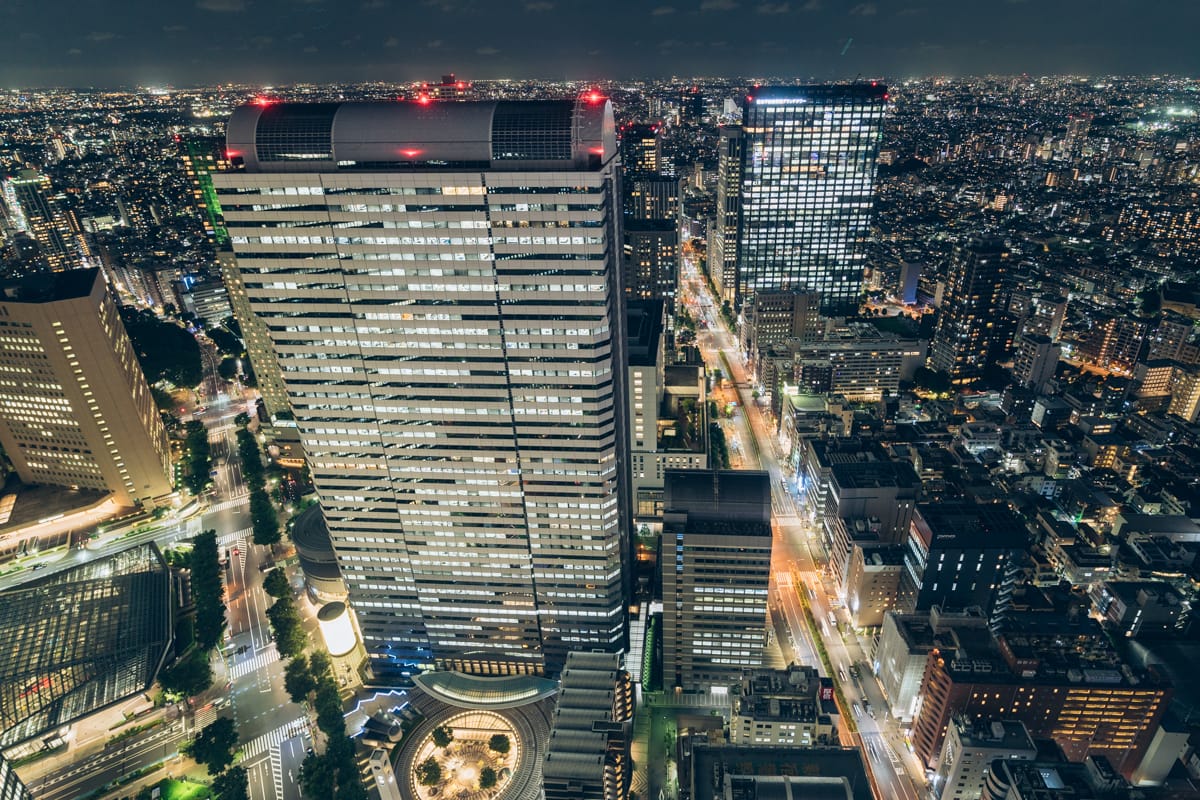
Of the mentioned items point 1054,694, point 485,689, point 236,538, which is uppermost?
point 1054,694

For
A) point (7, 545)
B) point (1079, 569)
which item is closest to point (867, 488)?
point (1079, 569)

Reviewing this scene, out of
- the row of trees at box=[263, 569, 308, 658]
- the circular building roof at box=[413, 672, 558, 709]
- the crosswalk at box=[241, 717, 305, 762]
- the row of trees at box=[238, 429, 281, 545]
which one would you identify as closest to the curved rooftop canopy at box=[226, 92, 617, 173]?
the circular building roof at box=[413, 672, 558, 709]

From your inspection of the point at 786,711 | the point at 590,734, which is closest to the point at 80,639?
the point at 590,734

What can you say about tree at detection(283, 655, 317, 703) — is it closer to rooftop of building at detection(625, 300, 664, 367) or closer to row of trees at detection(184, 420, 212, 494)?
row of trees at detection(184, 420, 212, 494)

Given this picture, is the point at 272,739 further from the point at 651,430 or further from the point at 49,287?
the point at 49,287

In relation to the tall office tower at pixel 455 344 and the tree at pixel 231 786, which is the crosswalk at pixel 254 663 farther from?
the tall office tower at pixel 455 344

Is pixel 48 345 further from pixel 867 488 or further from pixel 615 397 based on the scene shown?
pixel 867 488
